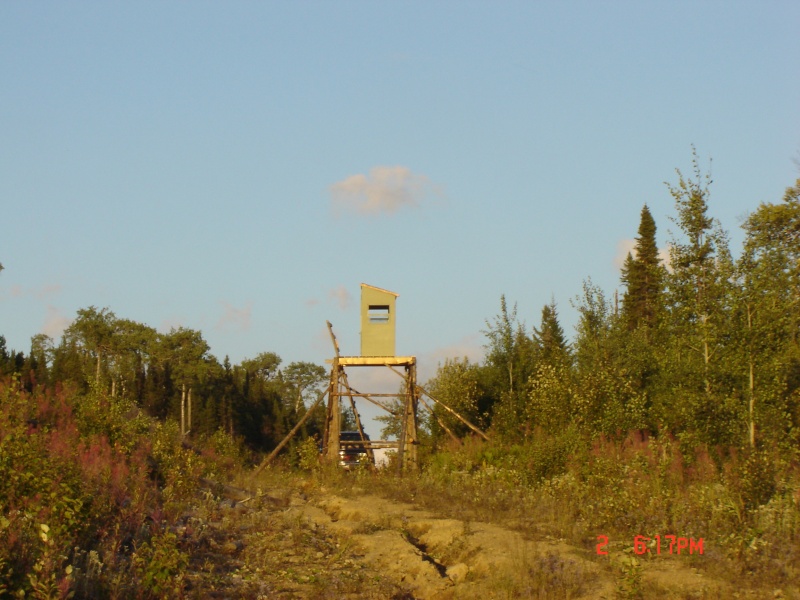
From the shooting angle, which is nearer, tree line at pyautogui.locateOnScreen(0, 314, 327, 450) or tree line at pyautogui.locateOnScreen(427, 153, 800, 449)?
tree line at pyautogui.locateOnScreen(427, 153, 800, 449)

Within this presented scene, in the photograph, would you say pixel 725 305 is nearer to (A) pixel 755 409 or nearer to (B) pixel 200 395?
(A) pixel 755 409

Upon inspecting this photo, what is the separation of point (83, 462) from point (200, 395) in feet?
217

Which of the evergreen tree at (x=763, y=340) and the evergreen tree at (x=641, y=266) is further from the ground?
the evergreen tree at (x=641, y=266)

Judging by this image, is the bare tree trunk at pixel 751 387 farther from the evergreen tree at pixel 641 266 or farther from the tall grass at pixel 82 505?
the evergreen tree at pixel 641 266

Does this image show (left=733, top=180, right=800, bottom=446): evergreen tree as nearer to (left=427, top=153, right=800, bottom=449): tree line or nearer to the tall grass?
(left=427, top=153, right=800, bottom=449): tree line

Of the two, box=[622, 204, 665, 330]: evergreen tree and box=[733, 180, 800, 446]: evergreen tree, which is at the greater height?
box=[622, 204, 665, 330]: evergreen tree
